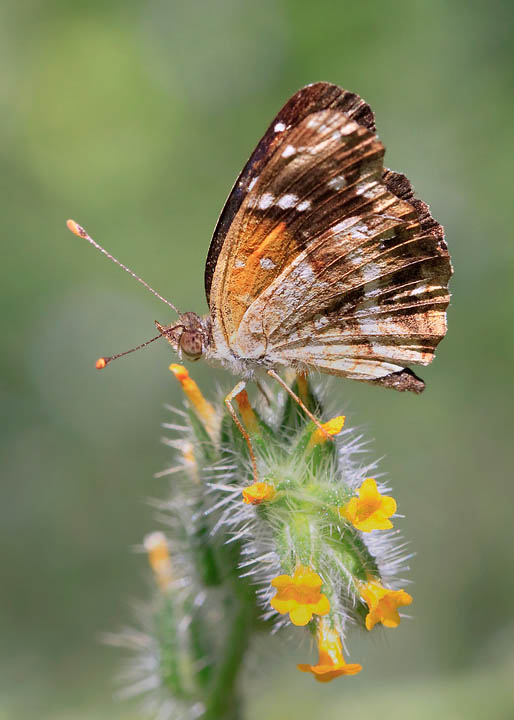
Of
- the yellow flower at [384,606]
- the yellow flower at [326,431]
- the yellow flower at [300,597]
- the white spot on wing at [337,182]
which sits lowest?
the yellow flower at [384,606]

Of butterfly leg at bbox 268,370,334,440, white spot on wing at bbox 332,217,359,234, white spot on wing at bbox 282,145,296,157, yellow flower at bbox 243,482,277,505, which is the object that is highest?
white spot on wing at bbox 282,145,296,157

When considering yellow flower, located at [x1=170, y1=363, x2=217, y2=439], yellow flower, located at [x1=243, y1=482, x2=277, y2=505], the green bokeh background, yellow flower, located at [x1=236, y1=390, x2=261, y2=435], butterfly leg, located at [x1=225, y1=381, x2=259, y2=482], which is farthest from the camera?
the green bokeh background

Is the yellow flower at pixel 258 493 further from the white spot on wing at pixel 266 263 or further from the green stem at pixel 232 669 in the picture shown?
the white spot on wing at pixel 266 263

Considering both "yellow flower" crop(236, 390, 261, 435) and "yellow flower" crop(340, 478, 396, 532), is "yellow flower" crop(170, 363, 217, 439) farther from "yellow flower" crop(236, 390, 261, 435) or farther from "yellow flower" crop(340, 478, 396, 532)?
"yellow flower" crop(340, 478, 396, 532)

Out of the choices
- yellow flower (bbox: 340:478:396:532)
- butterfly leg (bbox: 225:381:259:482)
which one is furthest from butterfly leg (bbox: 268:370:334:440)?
yellow flower (bbox: 340:478:396:532)

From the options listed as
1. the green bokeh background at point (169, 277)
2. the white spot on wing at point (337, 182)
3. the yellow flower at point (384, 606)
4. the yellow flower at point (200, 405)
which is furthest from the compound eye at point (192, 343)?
the green bokeh background at point (169, 277)

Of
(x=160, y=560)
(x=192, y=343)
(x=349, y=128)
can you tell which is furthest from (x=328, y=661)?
(x=349, y=128)
